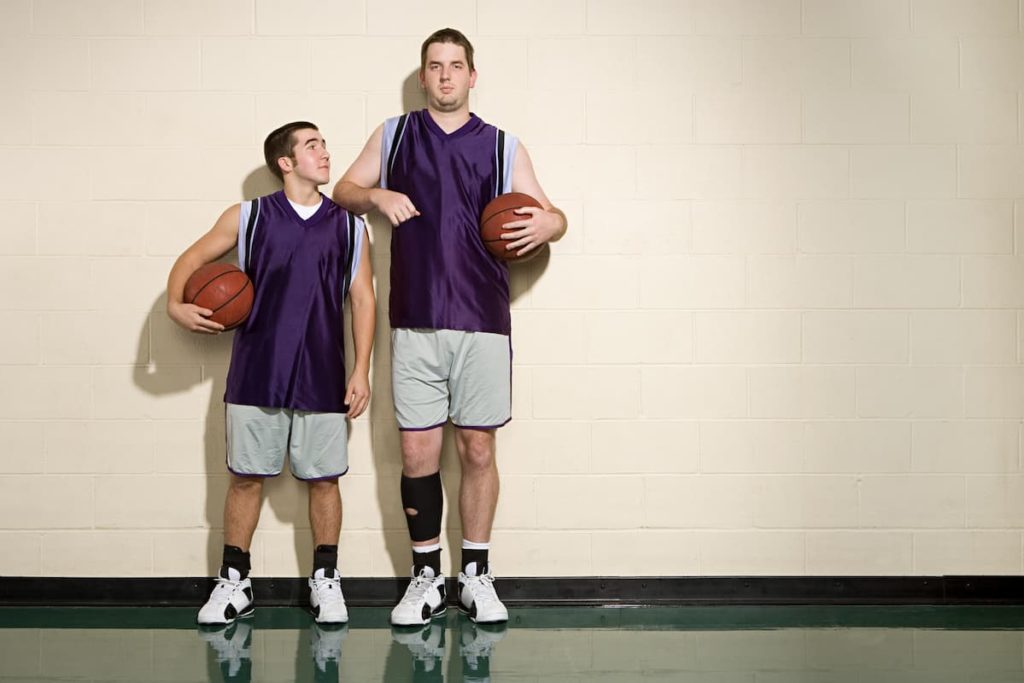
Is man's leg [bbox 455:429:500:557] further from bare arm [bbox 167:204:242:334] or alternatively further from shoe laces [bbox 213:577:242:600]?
bare arm [bbox 167:204:242:334]

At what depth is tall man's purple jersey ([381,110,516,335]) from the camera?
311 centimetres

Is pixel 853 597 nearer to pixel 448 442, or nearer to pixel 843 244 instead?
pixel 843 244

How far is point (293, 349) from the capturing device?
311cm

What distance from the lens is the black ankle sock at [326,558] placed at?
3.20 metres

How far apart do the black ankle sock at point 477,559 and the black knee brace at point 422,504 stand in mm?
111

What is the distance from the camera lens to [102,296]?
336 centimetres

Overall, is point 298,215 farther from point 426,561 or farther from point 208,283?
Answer: point 426,561

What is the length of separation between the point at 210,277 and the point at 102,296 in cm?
56

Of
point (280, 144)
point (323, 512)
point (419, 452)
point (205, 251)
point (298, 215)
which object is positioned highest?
point (280, 144)

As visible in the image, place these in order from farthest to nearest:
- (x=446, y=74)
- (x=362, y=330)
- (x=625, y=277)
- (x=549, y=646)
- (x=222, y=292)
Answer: (x=625, y=277) → (x=362, y=330) → (x=446, y=74) → (x=222, y=292) → (x=549, y=646)

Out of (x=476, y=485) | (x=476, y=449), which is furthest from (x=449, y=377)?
(x=476, y=485)

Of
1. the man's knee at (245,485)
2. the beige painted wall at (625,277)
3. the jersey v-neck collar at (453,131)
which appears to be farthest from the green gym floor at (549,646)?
the jersey v-neck collar at (453,131)

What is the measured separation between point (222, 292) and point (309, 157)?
49 cm

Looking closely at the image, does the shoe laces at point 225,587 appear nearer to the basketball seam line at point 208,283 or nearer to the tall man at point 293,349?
the tall man at point 293,349
